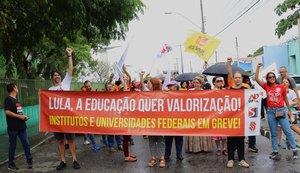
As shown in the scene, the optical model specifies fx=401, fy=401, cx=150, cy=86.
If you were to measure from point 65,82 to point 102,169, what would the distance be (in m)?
1.85

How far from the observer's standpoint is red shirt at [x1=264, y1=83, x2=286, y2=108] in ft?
24.6

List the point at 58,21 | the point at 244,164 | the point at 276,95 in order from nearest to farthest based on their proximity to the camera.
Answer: the point at 244,164 < the point at 276,95 < the point at 58,21

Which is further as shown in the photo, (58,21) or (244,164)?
(58,21)

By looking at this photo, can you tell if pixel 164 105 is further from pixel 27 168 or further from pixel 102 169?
pixel 27 168

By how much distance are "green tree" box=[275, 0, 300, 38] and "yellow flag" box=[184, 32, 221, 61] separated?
132 inches

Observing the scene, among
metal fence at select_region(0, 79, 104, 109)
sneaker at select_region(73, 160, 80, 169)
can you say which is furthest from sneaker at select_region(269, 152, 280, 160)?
metal fence at select_region(0, 79, 104, 109)

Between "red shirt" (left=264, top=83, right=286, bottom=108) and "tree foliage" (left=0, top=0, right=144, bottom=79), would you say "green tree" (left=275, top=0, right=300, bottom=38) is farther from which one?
"red shirt" (left=264, top=83, right=286, bottom=108)

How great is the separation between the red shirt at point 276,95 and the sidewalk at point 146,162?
42.6 inches

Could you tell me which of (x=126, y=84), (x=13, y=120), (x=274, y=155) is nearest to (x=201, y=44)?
(x=126, y=84)

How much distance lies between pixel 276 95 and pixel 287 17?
9002mm

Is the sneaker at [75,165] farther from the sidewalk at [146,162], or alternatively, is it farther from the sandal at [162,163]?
the sandal at [162,163]

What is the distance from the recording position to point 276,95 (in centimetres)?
754

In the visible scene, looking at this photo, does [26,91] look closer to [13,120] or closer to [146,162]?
[13,120]

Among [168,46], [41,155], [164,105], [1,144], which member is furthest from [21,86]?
[164,105]
